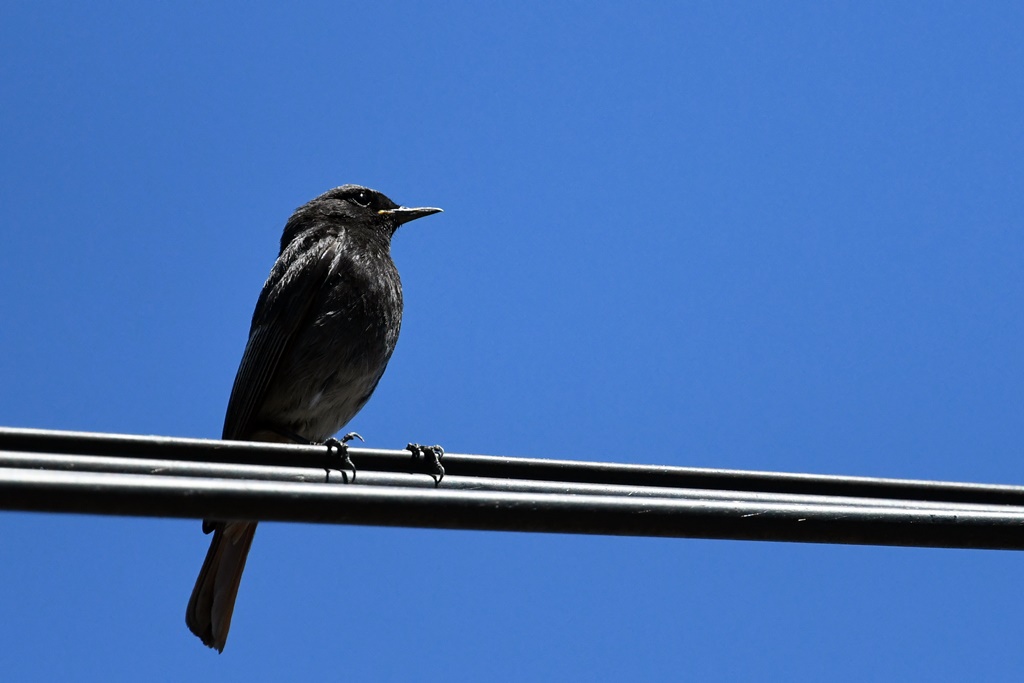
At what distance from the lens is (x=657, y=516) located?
266 cm

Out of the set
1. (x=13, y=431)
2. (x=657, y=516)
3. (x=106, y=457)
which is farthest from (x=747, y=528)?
(x=13, y=431)

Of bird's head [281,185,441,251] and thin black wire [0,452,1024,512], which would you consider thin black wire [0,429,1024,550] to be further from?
bird's head [281,185,441,251]

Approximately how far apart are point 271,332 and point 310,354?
1.00ft

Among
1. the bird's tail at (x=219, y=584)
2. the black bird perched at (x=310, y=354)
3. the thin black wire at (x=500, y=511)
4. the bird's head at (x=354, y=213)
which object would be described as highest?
the bird's head at (x=354, y=213)

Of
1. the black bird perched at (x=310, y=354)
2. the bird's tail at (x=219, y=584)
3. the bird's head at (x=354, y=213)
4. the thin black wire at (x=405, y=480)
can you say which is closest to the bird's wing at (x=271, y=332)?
the black bird perched at (x=310, y=354)

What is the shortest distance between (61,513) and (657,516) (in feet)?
4.42

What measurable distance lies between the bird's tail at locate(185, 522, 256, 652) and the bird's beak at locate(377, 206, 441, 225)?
2921 millimetres

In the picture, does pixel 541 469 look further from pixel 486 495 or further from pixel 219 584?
pixel 219 584

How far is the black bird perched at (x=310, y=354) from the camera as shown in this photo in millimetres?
6348

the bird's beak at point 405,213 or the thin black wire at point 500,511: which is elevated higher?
the bird's beak at point 405,213

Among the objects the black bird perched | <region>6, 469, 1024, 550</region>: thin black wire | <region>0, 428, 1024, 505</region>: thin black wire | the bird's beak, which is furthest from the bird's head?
<region>6, 469, 1024, 550</region>: thin black wire

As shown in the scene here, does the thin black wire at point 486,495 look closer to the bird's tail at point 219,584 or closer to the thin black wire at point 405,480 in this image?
the thin black wire at point 405,480

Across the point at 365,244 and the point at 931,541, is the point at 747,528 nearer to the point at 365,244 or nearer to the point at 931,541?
the point at 931,541

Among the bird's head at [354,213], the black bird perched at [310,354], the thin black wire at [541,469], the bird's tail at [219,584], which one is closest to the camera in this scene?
the thin black wire at [541,469]
